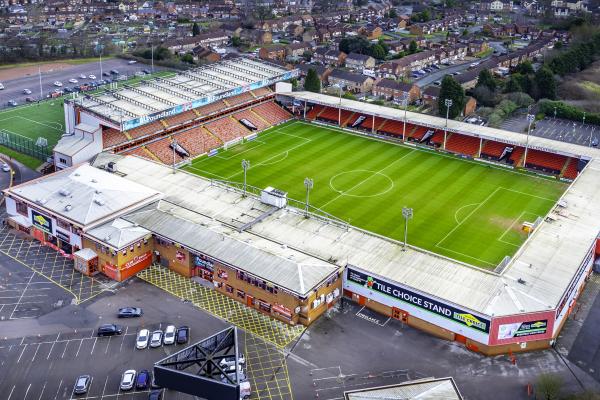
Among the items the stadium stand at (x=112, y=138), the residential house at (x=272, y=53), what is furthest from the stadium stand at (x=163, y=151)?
the residential house at (x=272, y=53)

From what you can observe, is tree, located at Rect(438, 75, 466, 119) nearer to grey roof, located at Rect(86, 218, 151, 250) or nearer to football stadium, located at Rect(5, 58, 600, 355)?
football stadium, located at Rect(5, 58, 600, 355)

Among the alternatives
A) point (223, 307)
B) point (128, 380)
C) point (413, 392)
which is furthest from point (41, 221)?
point (413, 392)

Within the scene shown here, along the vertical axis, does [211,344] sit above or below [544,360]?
above

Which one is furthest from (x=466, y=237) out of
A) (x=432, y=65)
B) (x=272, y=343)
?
(x=432, y=65)

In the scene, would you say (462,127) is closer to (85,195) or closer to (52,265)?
(85,195)

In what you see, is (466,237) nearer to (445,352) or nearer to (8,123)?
(445,352)

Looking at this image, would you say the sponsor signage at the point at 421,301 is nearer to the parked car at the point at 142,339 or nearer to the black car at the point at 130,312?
the parked car at the point at 142,339
